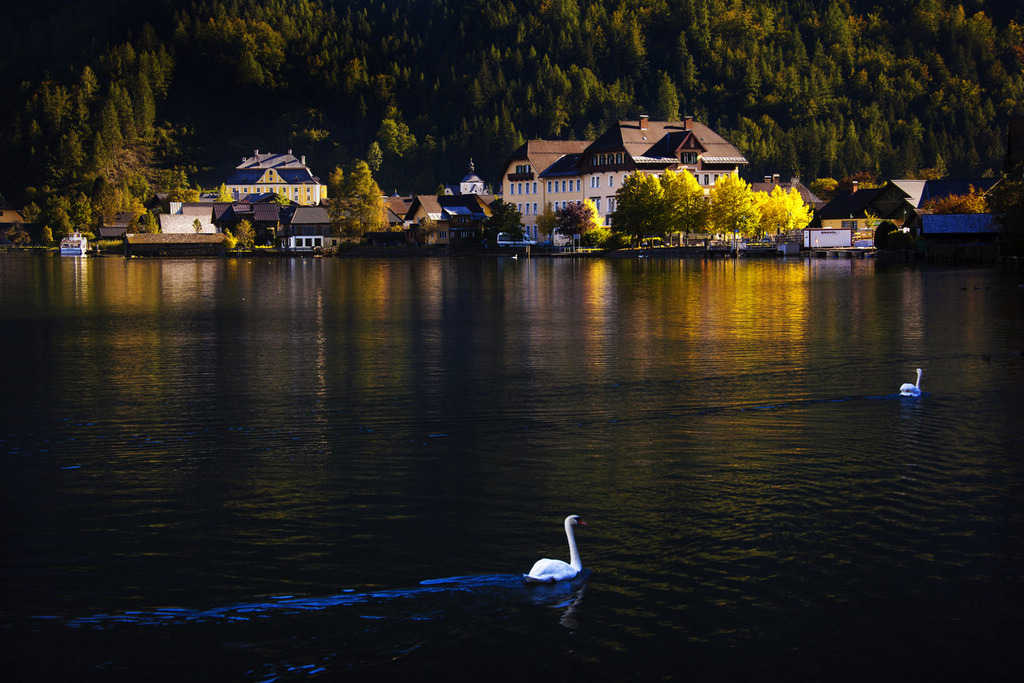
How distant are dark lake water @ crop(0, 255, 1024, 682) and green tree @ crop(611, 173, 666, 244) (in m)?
77.6

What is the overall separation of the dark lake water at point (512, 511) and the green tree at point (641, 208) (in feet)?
255

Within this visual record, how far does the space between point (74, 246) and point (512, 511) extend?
537 feet

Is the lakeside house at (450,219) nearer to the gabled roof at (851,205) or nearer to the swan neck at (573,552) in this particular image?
the gabled roof at (851,205)

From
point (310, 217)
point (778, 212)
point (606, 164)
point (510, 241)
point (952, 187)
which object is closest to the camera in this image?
point (952, 187)

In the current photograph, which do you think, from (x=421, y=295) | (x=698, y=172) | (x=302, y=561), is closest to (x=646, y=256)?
(x=698, y=172)

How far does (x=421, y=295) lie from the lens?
184ft

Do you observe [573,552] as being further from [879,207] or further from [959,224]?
[879,207]

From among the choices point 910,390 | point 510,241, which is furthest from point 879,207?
point 910,390

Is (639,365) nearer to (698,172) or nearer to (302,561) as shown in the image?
(302,561)

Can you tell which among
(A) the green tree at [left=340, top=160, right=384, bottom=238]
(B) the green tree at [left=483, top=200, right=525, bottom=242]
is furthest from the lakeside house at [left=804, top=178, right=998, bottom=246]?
(A) the green tree at [left=340, top=160, right=384, bottom=238]

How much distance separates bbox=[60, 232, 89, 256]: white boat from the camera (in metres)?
158

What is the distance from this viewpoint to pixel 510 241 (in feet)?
443

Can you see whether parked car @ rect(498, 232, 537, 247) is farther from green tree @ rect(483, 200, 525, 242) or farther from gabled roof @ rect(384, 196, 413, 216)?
gabled roof @ rect(384, 196, 413, 216)

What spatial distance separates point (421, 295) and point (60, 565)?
43848 millimetres
